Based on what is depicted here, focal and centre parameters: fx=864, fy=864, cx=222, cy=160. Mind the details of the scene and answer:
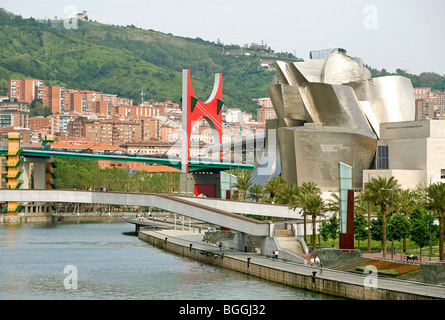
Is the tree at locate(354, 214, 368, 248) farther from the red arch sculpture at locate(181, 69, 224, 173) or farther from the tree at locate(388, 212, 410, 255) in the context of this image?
the red arch sculpture at locate(181, 69, 224, 173)

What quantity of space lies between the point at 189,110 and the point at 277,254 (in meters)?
60.1

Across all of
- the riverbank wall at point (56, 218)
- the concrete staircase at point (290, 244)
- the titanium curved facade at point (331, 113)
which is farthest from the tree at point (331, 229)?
the riverbank wall at point (56, 218)

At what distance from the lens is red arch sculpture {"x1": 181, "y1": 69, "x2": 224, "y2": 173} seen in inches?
4011

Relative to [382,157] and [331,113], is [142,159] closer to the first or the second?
[331,113]

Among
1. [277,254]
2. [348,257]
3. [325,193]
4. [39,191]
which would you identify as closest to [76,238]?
[39,191]

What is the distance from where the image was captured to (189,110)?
104 m

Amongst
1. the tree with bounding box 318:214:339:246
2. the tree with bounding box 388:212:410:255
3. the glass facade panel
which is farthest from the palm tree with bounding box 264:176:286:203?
the glass facade panel

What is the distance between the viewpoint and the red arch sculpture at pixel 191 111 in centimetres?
10188

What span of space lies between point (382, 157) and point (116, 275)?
3274 cm

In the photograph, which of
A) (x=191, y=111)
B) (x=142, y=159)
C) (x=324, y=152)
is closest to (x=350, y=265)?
(x=324, y=152)

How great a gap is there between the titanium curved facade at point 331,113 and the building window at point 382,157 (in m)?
0.57

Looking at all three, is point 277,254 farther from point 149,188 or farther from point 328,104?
point 149,188

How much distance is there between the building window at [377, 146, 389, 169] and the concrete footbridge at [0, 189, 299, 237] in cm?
1539
